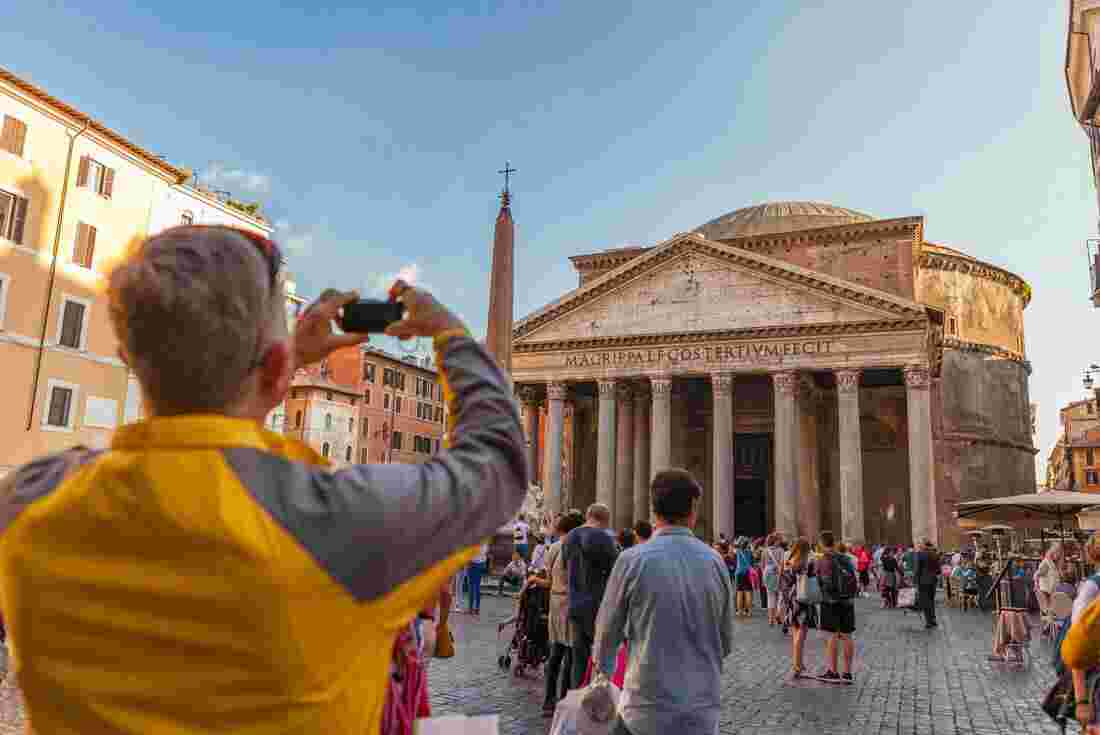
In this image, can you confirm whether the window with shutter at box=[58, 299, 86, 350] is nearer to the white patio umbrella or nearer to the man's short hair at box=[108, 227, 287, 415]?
the white patio umbrella

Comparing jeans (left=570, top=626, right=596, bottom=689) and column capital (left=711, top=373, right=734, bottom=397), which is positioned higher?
column capital (left=711, top=373, right=734, bottom=397)

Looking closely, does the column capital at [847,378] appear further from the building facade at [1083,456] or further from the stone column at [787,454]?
the building facade at [1083,456]

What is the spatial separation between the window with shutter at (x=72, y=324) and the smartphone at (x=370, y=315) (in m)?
20.2

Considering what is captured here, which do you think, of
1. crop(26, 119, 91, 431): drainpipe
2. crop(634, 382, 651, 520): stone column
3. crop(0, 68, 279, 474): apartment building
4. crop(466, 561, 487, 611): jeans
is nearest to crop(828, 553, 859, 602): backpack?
crop(466, 561, 487, 611): jeans

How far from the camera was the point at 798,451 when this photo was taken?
89.5ft

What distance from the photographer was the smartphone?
129 centimetres

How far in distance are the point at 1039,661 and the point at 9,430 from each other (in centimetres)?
1917

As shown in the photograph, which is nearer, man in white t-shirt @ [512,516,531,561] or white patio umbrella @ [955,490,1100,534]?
white patio umbrella @ [955,490,1100,534]

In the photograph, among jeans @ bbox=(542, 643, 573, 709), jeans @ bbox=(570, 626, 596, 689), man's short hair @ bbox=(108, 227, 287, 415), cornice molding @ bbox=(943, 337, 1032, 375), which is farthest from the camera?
cornice molding @ bbox=(943, 337, 1032, 375)

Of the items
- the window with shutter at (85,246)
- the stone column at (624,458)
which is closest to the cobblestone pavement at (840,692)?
the window with shutter at (85,246)

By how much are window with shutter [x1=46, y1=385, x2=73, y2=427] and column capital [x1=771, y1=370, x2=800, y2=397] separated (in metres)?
20.5

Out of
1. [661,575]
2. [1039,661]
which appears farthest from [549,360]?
[661,575]

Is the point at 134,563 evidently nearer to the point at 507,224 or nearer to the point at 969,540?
the point at 507,224

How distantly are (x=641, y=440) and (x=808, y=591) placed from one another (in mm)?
23420
